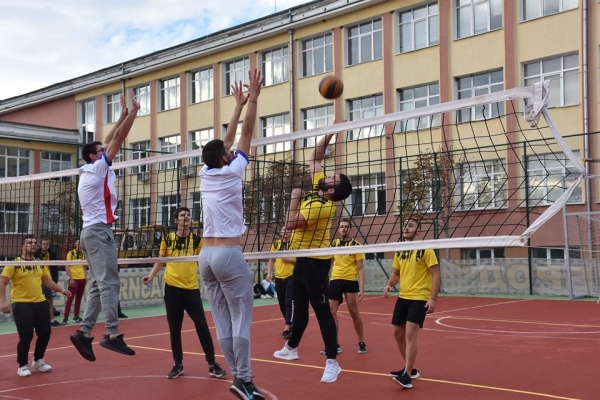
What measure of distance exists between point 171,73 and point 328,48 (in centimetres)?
1087

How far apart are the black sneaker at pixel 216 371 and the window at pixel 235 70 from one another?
97.3ft

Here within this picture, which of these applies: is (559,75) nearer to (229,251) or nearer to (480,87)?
(480,87)

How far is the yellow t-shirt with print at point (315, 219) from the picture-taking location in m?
8.47

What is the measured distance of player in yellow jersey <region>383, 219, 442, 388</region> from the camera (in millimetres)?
8500

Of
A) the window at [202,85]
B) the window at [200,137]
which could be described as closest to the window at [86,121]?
the window at [200,137]

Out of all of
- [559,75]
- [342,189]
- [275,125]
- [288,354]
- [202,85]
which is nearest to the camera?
[342,189]

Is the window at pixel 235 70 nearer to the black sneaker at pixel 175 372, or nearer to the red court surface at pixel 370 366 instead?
the red court surface at pixel 370 366

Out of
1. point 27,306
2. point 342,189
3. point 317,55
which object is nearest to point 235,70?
point 317,55

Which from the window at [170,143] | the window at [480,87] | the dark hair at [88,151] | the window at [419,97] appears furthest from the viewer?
the window at [170,143]

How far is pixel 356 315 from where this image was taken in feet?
36.6

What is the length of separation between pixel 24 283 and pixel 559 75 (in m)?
21.6

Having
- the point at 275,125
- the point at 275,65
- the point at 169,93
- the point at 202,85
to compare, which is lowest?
the point at 275,125

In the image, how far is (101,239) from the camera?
757cm

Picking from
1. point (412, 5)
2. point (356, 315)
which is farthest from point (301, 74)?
point (356, 315)
